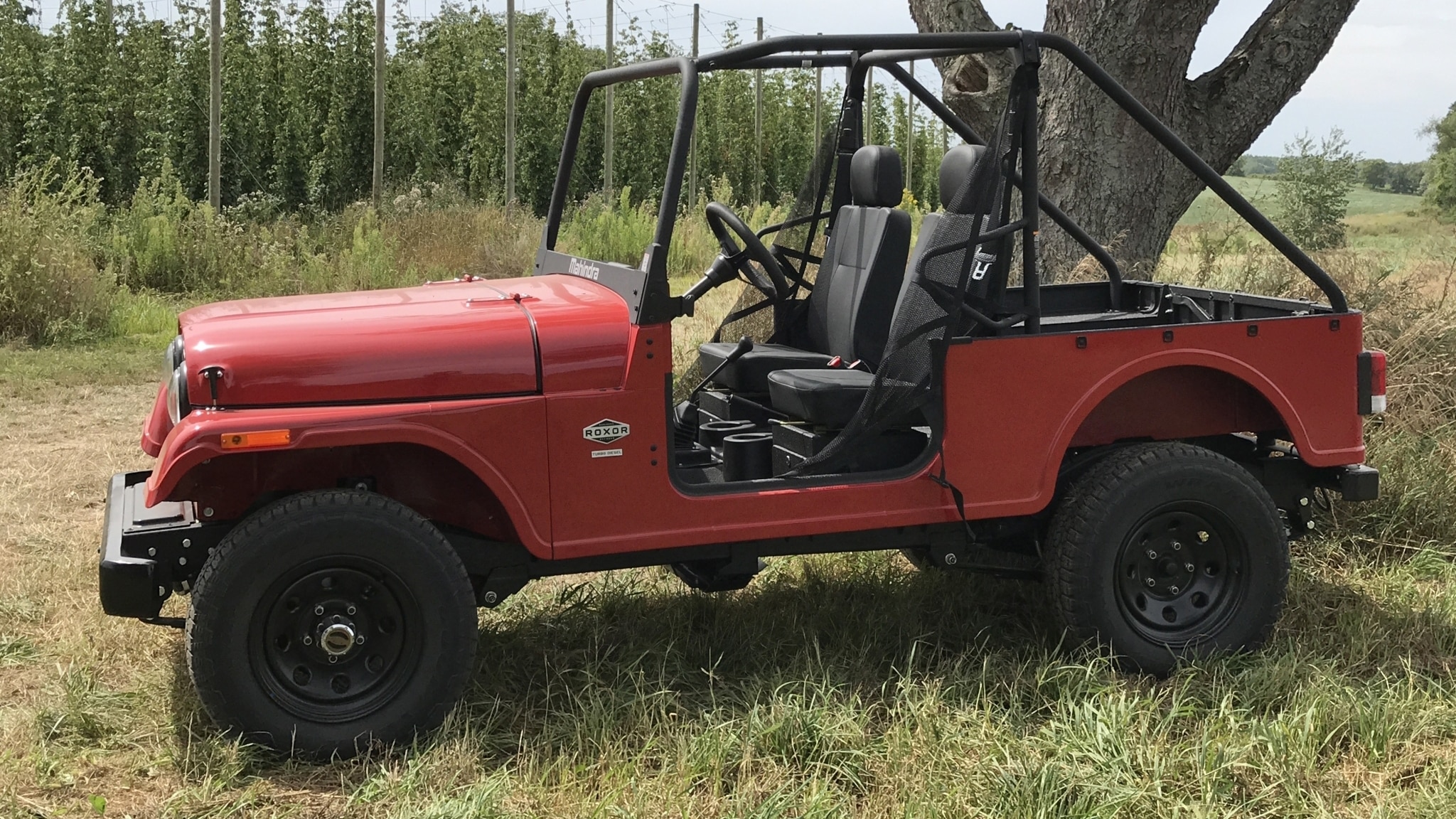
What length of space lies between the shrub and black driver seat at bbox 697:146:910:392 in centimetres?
680

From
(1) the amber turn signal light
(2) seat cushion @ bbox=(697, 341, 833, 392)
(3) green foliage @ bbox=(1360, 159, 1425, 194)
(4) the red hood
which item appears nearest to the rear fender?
(2) seat cushion @ bbox=(697, 341, 833, 392)

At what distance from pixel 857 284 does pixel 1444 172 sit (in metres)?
31.1

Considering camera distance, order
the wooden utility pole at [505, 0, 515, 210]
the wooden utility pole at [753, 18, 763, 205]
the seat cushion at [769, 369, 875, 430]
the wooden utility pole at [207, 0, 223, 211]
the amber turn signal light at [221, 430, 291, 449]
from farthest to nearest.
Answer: the wooden utility pole at [753, 18, 763, 205] < the wooden utility pole at [505, 0, 515, 210] < the wooden utility pole at [207, 0, 223, 211] < the seat cushion at [769, 369, 875, 430] < the amber turn signal light at [221, 430, 291, 449]

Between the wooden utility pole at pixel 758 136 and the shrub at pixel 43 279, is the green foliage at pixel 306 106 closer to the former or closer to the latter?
the wooden utility pole at pixel 758 136

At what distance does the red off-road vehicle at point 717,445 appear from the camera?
3.41m

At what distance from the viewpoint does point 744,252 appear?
13.8ft

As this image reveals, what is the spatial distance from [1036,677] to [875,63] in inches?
88.5

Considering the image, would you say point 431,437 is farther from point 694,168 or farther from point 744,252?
point 694,168

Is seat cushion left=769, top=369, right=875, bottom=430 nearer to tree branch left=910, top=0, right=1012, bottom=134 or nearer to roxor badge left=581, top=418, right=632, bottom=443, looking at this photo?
roxor badge left=581, top=418, right=632, bottom=443

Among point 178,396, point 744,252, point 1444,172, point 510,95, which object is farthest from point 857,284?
point 1444,172

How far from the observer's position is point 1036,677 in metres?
3.89

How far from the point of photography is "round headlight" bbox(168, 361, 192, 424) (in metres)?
3.41

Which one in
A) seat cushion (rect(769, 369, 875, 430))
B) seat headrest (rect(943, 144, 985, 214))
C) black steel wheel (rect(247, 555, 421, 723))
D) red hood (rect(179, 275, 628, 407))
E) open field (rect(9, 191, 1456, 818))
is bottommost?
open field (rect(9, 191, 1456, 818))

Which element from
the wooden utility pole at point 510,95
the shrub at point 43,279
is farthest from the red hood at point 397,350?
the wooden utility pole at point 510,95
